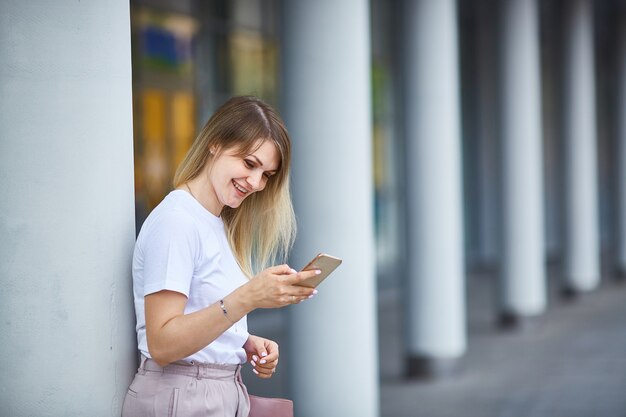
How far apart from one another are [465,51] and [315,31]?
16674mm

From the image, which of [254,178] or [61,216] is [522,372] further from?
[61,216]

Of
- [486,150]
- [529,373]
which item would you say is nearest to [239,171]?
[529,373]

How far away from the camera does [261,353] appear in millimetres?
2885

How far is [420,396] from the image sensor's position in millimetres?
8391

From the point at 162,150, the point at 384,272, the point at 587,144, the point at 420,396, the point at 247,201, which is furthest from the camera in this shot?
the point at 384,272

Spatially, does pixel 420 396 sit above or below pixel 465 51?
below

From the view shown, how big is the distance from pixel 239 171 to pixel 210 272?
31 cm

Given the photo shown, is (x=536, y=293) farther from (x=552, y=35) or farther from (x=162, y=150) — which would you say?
(x=552, y=35)

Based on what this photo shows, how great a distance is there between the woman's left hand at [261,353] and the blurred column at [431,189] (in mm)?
6543

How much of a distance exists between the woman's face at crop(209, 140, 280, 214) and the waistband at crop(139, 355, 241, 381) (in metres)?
0.49

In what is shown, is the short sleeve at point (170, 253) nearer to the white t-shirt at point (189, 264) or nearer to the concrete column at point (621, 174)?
the white t-shirt at point (189, 264)

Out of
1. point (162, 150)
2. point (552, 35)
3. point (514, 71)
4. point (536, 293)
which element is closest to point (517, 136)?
point (514, 71)

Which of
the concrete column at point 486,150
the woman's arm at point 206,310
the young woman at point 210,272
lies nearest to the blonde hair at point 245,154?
the young woman at point 210,272

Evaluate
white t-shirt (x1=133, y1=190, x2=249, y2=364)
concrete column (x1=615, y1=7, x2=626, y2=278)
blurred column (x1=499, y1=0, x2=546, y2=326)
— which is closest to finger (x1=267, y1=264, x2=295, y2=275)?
white t-shirt (x1=133, y1=190, x2=249, y2=364)
